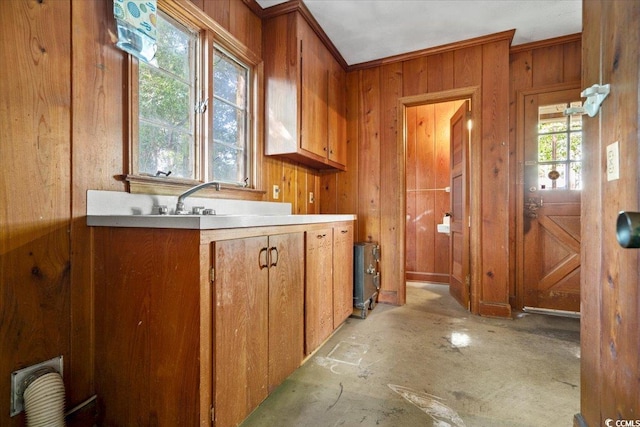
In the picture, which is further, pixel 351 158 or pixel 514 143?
pixel 351 158

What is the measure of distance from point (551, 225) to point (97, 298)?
3727 mm

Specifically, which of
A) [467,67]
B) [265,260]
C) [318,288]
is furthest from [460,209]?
[265,260]

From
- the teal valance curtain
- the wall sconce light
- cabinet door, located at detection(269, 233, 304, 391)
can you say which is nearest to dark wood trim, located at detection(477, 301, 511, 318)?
cabinet door, located at detection(269, 233, 304, 391)

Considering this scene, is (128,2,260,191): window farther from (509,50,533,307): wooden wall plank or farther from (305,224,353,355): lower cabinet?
(509,50,533,307): wooden wall plank

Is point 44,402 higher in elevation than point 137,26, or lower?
lower

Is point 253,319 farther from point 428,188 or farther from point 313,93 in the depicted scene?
point 428,188

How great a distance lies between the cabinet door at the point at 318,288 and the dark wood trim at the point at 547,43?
111 inches

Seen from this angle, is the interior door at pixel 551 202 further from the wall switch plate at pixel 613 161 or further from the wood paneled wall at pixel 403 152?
the wall switch plate at pixel 613 161

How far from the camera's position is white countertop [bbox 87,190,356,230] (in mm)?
1021

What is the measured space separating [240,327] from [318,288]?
797 mm

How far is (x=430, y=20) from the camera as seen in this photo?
2506mm

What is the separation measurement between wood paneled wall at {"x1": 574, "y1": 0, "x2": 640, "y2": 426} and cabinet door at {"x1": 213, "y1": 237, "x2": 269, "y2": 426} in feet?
4.09

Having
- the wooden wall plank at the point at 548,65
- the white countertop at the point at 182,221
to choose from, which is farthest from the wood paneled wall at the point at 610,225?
the wooden wall plank at the point at 548,65

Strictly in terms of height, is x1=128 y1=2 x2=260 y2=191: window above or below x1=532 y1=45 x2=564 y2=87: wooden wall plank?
below
